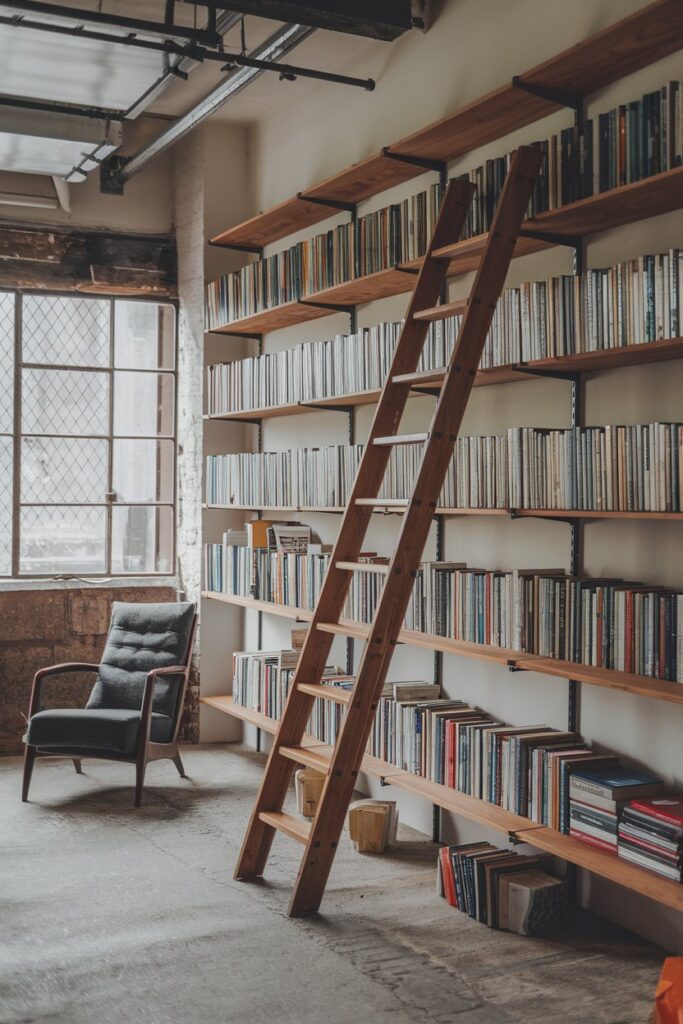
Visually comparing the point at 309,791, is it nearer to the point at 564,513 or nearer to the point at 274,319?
the point at 564,513

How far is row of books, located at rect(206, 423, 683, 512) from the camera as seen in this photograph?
132 inches

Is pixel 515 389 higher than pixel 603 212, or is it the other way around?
pixel 603 212

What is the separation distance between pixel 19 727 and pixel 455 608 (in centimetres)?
344

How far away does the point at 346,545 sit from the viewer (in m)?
4.27

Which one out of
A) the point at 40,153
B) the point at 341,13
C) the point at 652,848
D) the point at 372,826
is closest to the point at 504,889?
the point at 652,848

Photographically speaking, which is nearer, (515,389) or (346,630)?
→ (346,630)

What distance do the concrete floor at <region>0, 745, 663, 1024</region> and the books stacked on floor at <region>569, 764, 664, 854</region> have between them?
40 cm

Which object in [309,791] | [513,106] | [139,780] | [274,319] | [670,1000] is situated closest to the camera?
[670,1000]

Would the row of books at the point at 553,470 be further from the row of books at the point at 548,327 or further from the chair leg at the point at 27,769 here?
the chair leg at the point at 27,769

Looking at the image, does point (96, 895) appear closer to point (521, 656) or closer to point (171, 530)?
point (521, 656)

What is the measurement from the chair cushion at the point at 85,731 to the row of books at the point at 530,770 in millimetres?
943

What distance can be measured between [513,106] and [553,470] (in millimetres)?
1421

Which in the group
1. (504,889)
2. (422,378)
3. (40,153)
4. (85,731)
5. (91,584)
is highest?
(40,153)

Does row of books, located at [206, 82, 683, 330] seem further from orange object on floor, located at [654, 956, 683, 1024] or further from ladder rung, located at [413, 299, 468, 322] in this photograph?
orange object on floor, located at [654, 956, 683, 1024]
